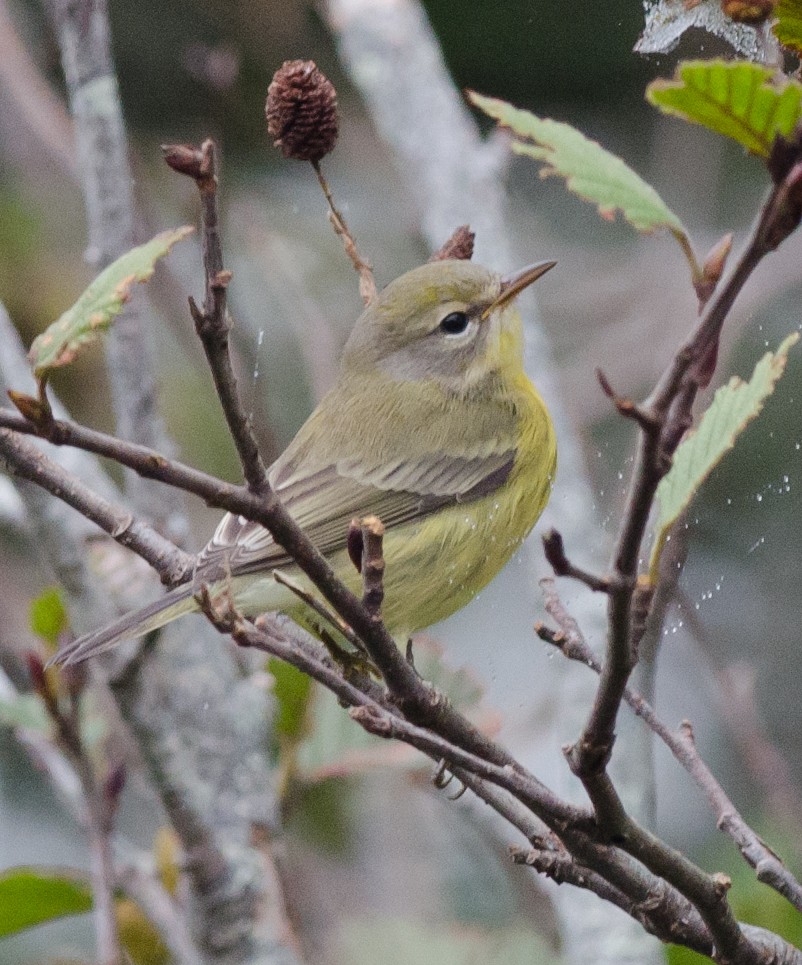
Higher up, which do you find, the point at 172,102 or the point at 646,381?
the point at 172,102

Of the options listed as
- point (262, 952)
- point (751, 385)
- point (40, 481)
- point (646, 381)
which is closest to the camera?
point (751, 385)

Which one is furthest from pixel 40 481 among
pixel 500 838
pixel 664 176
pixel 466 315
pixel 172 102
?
pixel 172 102

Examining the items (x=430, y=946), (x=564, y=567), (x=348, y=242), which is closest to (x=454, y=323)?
(x=348, y=242)

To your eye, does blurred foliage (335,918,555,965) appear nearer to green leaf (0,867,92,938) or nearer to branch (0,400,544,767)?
green leaf (0,867,92,938)

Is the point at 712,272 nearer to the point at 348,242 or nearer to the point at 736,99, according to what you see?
the point at 736,99

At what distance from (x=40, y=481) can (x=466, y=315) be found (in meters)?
1.58

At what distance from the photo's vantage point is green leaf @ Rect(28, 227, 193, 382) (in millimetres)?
1233

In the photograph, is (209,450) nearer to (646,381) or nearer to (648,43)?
(646,381)

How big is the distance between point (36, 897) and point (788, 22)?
89.0 inches

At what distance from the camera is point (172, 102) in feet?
18.9

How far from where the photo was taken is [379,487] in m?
2.79

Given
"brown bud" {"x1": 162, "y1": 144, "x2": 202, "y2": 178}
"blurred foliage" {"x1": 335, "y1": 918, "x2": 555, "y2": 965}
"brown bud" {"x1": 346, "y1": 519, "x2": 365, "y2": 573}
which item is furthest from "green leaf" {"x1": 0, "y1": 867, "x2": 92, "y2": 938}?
"brown bud" {"x1": 162, "y1": 144, "x2": 202, "y2": 178}

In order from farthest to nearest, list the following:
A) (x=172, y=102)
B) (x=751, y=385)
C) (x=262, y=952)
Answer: (x=172, y=102)
(x=262, y=952)
(x=751, y=385)

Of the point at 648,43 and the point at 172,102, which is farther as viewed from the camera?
the point at 172,102
